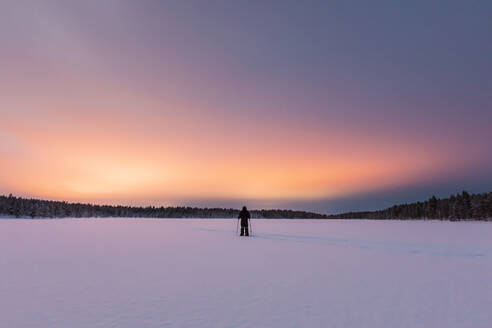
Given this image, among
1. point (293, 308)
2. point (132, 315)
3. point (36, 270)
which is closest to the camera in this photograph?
point (132, 315)

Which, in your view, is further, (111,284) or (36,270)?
(36,270)

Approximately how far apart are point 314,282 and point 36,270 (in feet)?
29.8

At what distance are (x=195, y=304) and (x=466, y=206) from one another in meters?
117

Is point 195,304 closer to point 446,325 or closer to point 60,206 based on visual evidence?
point 446,325

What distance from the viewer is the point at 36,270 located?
10.5 meters

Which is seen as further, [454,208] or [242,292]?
[454,208]

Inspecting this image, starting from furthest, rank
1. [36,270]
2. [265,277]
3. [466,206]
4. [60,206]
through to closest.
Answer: [60,206], [466,206], [36,270], [265,277]

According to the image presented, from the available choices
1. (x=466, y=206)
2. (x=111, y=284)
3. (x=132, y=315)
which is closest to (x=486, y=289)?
(x=132, y=315)

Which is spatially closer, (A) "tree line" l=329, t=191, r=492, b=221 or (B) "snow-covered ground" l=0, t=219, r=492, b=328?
(B) "snow-covered ground" l=0, t=219, r=492, b=328

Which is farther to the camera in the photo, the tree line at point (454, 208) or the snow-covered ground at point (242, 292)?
the tree line at point (454, 208)

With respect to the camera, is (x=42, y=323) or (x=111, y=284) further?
(x=111, y=284)

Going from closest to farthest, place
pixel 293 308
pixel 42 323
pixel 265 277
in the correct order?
pixel 42 323 < pixel 293 308 < pixel 265 277

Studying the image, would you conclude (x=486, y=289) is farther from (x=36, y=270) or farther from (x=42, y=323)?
(x=36, y=270)

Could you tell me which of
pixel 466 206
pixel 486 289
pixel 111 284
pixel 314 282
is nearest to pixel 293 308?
pixel 314 282
